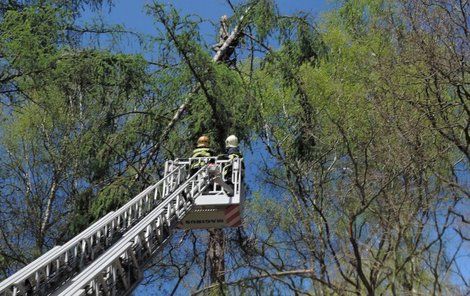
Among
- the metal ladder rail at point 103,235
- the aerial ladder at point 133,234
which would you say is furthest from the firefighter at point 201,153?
the metal ladder rail at point 103,235

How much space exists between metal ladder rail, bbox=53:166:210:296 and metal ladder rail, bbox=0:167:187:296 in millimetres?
307

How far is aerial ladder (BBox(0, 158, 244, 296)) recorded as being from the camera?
14.9 ft

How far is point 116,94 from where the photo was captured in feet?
30.7

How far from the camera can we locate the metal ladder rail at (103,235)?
4574 millimetres

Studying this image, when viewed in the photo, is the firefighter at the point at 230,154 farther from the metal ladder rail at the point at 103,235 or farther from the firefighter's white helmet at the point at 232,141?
the metal ladder rail at the point at 103,235

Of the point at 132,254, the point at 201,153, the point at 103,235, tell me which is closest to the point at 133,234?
the point at 132,254

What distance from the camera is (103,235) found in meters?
6.09

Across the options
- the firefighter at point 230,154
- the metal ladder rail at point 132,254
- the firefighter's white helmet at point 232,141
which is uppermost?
the firefighter's white helmet at point 232,141

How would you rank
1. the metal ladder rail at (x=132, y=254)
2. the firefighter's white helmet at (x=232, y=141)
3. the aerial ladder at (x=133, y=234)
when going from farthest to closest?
the firefighter's white helmet at (x=232, y=141), the aerial ladder at (x=133, y=234), the metal ladder rail at (x=132, y=254)

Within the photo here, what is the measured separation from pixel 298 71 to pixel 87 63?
4566 millimetres

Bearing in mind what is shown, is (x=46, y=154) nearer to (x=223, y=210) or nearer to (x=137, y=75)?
(x=137, y=75)

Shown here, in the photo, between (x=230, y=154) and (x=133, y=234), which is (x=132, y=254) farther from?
(x=230, y=154)

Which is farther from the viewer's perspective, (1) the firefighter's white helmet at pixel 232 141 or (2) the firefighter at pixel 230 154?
(1) the firefighter's white helmet at pixel 232 141

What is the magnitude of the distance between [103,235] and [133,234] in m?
0.91
